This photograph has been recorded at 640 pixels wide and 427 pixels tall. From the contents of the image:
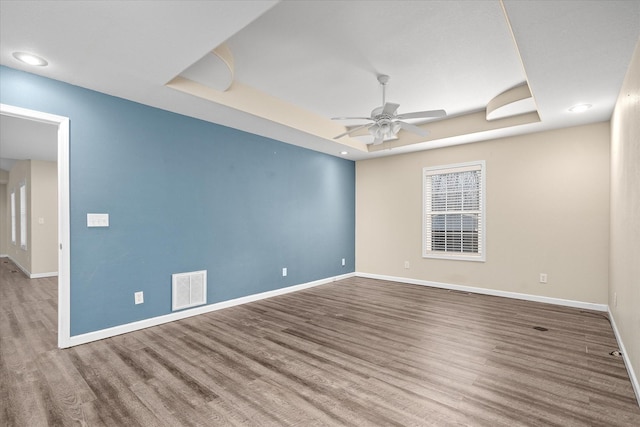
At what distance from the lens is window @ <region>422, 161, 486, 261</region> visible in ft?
16.6

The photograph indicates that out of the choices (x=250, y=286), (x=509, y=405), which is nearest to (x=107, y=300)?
(x=250, y=286)

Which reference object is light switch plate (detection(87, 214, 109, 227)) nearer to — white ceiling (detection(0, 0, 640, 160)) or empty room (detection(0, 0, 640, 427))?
empty room (detection(0, 0, 640, 427))

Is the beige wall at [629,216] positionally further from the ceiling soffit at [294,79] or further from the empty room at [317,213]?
the ceiling soffit at [294,79]

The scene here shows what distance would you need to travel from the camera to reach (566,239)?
4262 millimetres

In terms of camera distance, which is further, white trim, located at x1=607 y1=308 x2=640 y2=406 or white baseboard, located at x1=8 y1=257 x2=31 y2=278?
white baseboard, located at x1=8 y1=257 x2=31 y2=278

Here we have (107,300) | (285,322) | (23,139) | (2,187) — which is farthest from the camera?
(2,187)

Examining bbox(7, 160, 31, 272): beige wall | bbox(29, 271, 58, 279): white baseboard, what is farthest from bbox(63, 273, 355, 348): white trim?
bbox(7, 160, 31, 272): beige wall

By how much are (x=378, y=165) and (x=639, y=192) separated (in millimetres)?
4332

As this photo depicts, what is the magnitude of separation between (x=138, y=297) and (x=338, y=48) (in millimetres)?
3276

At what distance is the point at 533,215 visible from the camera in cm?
452

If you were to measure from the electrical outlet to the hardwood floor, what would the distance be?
314mm

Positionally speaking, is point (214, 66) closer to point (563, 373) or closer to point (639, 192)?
point (639, 192)

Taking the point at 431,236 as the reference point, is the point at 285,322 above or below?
below

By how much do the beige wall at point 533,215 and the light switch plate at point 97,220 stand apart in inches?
181
